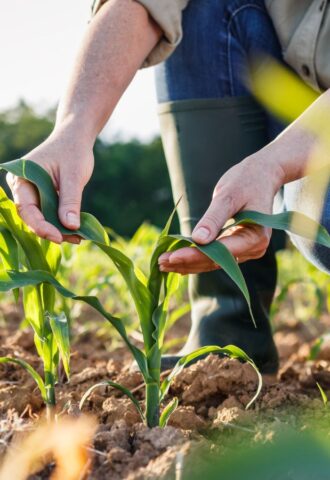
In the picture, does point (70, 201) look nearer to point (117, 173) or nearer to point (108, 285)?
point (108, 285)

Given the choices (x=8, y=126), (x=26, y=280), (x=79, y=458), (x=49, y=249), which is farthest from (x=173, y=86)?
(x=8, y=126)

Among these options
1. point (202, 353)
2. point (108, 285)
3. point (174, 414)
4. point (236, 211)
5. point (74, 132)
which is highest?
point (74, 132)

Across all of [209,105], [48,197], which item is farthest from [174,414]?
[209,105]

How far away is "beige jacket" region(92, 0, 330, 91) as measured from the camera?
173 centimetres

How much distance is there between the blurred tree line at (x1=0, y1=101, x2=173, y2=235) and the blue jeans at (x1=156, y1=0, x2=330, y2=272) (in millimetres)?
24908

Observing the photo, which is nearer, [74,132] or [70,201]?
[70,201]

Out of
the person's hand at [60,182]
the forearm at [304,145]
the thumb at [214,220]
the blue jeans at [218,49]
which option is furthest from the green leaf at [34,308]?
the blue jeans at [218,49]

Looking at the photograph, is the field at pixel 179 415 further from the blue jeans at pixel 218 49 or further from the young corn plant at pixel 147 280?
the blue jeans at pixel 218 49

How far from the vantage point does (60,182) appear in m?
1.31

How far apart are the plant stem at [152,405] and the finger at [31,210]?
0.30 m

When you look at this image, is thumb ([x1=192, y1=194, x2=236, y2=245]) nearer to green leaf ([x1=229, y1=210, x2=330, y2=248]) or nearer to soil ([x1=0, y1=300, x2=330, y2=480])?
green leaf ([x1=229, y1=210, x2=330, y2=248])

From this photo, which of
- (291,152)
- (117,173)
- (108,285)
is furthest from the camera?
(117,173)

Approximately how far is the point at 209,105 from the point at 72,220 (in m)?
0.82

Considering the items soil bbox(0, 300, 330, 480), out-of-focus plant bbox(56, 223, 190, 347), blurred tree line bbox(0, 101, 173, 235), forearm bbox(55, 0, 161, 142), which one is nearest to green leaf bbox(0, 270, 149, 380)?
soil bbox(0, 300, 330, 480)
